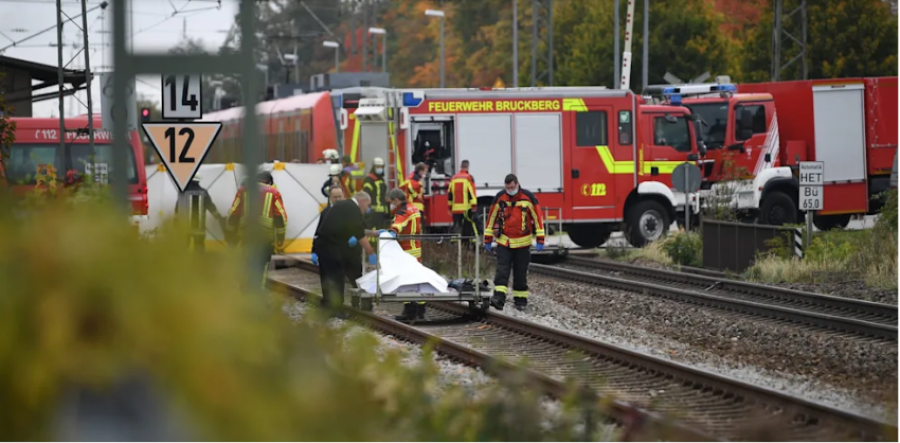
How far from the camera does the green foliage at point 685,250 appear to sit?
23.6m

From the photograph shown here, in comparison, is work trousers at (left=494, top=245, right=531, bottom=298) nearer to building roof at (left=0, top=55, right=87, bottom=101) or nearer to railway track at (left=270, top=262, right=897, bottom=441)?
railway track at (left=270, top=262, right=897, bottom=441)

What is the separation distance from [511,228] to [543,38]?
41.9 m

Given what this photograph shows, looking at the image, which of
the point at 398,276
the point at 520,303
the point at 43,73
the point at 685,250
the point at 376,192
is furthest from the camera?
the point at 43,73

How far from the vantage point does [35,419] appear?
4062 millimetres

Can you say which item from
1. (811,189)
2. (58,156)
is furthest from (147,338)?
(58,156)

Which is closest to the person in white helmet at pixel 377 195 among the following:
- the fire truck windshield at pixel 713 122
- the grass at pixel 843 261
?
the grass at pixel 843 261

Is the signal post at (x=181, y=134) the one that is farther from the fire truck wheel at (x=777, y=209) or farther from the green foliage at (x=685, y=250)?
the fire truck wheel at (x=777, y=209)

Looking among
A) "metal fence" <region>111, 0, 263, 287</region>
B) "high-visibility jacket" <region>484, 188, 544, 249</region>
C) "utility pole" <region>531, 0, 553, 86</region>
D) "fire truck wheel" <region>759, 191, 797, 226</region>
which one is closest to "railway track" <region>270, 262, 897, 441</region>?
"high-visibility jacket" <region>484, 188, 544, 249</region>

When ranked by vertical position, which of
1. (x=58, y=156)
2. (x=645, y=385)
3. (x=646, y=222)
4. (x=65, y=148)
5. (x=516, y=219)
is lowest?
(x=645, y=385)

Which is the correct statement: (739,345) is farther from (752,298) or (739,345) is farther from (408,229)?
(752,298)

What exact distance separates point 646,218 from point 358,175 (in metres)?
6.19

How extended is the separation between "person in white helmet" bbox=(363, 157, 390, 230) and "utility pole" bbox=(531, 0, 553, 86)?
18.0 meters

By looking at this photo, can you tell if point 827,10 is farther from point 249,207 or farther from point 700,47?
point 249,207

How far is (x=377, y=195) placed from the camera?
2255cm
